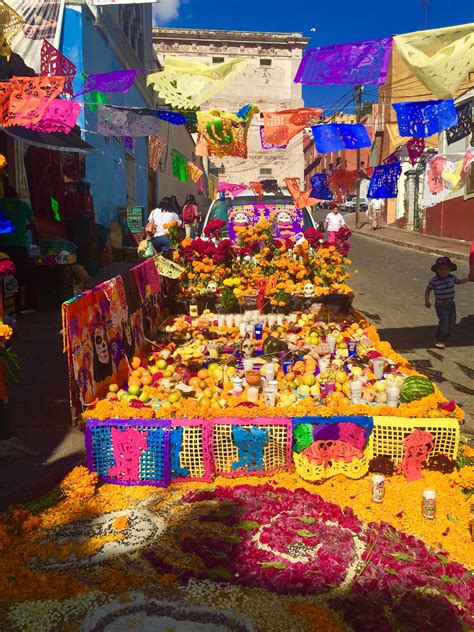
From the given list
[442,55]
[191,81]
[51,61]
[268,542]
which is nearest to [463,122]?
[442,55]

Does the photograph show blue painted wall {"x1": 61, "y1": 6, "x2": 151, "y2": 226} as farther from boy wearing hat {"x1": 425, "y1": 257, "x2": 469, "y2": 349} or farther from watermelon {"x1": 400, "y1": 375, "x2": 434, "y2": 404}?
watermelon {"x1": 400, "y1": 375, "x2": 434, "y2": 404}

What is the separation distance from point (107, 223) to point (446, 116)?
1195 cm

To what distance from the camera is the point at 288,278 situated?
920 cm

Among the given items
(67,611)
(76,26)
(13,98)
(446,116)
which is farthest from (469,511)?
(76,26)

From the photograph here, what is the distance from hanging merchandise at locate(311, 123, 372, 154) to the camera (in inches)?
330

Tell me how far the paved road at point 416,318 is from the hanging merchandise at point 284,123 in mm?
2427

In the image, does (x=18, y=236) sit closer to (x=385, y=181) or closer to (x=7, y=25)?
(x=7, y=25)

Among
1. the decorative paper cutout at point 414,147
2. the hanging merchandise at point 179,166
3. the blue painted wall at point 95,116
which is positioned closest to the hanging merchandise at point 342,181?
the hanging merchandise at point 179,166

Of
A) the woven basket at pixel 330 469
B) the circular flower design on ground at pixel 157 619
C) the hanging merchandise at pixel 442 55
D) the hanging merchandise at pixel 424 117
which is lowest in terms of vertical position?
the circular flower design on ground at pixel 157 619

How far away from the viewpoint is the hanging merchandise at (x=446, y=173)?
772 cm

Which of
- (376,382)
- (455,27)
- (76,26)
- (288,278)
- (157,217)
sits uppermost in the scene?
(76,26)

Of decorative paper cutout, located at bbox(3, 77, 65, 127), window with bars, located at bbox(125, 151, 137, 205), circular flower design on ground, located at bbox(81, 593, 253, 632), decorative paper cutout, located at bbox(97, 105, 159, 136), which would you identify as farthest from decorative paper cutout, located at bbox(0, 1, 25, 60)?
window with bars, located at bbox(125, 151, 137, 205)

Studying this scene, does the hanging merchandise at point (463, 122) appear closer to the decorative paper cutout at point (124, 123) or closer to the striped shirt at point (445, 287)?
the striped shirt at point (445, 287)

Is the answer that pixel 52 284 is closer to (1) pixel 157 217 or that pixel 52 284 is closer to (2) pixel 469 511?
(1) pixel 157 217
